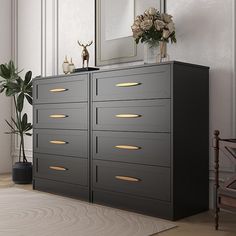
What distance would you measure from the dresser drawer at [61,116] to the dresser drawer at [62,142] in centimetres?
5

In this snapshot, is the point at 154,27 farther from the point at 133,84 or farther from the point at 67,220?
the point at 67,220

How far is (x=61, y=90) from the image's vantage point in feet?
11.1

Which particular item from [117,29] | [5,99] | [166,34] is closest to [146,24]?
[166,34]

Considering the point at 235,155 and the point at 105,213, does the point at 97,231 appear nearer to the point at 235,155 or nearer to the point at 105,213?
the point at 105,213

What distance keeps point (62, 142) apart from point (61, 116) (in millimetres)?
233

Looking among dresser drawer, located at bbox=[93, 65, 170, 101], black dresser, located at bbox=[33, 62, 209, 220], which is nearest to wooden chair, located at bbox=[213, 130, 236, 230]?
black dresser, located at bbox=[33, 62, 209, 220]

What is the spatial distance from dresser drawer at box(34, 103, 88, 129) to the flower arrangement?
0.75m

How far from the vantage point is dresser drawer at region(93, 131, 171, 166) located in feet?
8.49

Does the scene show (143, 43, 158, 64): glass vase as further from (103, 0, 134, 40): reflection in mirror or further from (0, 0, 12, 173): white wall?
(0, 0, 12, 173): white wall

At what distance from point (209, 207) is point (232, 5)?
152 cm

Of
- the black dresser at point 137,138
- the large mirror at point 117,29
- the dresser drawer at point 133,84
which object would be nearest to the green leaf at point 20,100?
the black dresser at point 137,138

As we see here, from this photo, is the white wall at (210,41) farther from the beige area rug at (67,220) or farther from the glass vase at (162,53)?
the beige area rug at (67,220)

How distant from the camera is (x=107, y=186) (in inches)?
117

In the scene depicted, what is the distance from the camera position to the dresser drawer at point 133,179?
8.50 feet
